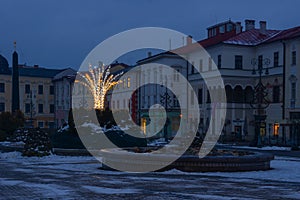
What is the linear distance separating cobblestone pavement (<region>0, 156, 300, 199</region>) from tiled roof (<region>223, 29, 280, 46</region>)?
39762 mm

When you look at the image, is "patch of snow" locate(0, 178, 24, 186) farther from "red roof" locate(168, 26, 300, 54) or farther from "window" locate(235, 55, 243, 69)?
"window" locate(235, 55, 243, 69)

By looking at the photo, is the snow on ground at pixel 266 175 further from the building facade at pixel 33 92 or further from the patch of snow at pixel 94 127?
the building facade at pixel 33 92

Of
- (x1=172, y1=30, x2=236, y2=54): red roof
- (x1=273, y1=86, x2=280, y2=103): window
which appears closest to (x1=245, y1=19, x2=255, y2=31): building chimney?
(x1=172, y1=30, x2=236, y2=54): red roof

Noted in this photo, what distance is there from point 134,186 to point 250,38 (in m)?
45.3

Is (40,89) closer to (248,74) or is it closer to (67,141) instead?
(248,74)

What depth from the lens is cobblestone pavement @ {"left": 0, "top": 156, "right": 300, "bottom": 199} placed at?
1152 cm

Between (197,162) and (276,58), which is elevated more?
Result: (276,58)

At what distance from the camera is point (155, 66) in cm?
6656

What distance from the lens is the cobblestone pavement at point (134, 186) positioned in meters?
11.5

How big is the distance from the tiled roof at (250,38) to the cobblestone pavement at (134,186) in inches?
1565

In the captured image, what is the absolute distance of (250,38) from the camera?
55.8 m

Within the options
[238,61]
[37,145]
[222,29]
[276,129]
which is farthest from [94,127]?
[222,29]

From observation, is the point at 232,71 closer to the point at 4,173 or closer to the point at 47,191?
the point at 4,173

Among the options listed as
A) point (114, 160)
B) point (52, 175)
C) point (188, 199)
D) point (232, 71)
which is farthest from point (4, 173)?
point (232, 71)
